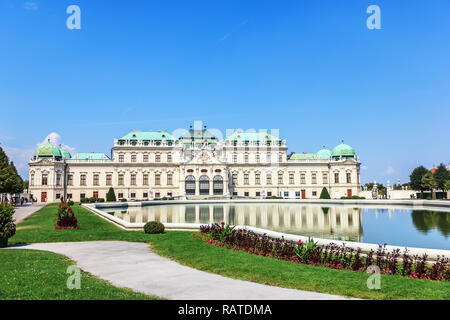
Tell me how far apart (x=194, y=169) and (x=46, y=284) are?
69503mm

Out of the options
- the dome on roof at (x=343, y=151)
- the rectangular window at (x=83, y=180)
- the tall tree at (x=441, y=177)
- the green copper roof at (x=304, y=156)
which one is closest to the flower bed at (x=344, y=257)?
the rectangular window at (x=83, y=180)

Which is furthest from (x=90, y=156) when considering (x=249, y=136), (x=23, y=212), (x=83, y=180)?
(x=23, y=212)

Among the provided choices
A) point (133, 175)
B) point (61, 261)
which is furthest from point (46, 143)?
point (61, 261)

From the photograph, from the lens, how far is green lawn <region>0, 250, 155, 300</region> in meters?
8.12

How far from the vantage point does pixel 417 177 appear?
294 feet

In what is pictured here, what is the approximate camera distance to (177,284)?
A: 378 inches

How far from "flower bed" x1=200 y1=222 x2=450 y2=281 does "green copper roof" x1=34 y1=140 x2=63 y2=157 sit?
69.7 meters

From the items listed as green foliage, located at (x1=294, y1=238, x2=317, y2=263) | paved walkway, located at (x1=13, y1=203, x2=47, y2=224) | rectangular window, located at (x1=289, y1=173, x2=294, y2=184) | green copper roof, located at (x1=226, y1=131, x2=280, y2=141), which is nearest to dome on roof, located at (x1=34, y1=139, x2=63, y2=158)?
paved walkway, located at (x1=13, y1=203, x2=47, y2=224)

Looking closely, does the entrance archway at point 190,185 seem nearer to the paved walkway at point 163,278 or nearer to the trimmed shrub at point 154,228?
the trimmed shrub at point 154,228

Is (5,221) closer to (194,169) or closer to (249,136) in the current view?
(194,169)

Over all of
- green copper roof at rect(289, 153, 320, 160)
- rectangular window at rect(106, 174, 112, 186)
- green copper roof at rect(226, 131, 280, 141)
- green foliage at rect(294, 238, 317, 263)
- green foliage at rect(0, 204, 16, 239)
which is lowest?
green foliage at rect(294, 238, 317, 263)

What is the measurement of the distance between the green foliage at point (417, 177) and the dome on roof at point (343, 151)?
17783 mm

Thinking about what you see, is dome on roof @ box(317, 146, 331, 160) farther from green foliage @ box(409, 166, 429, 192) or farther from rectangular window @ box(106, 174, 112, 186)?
rectangular window @ box(106, 174, 112, 186)
